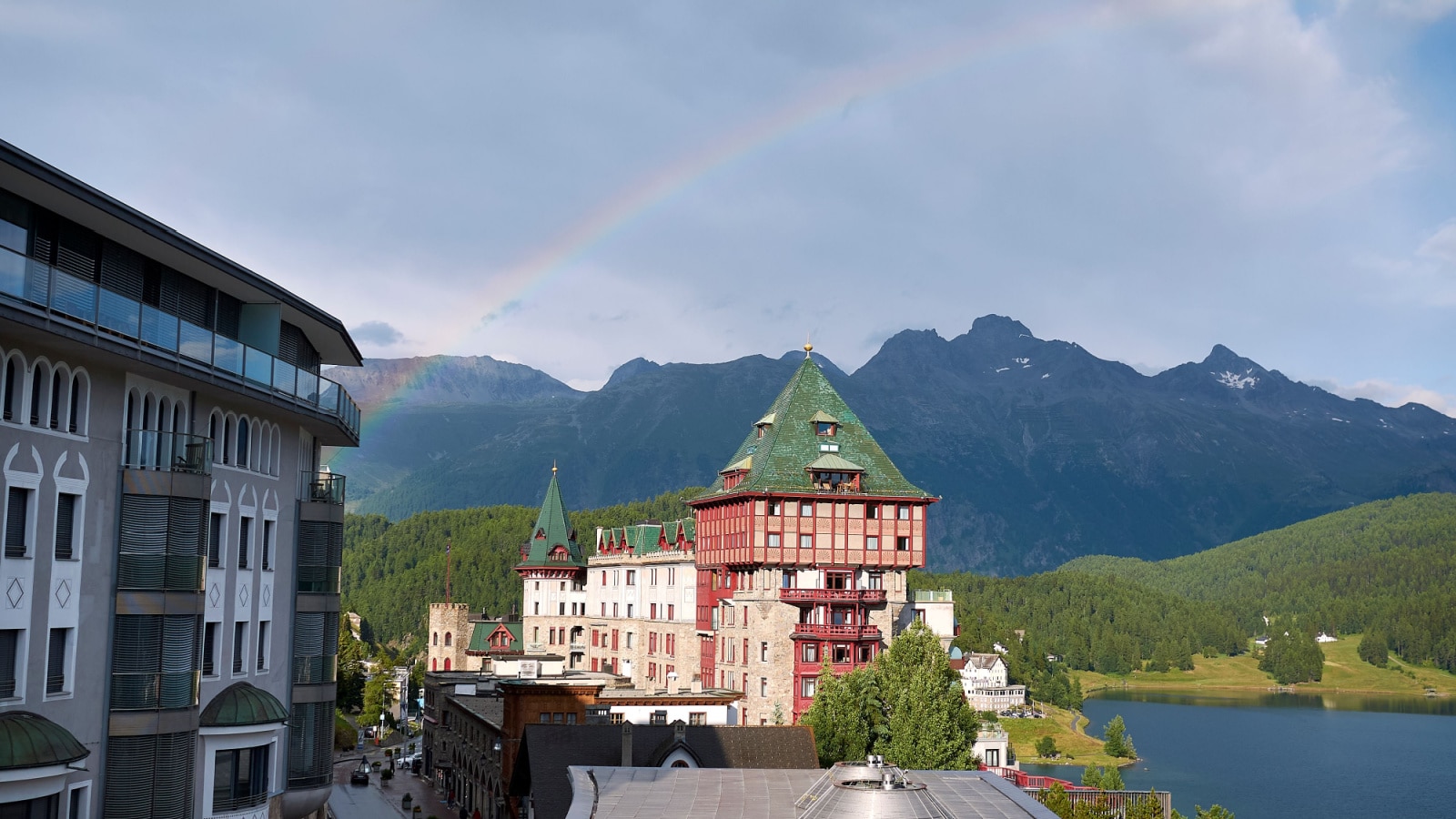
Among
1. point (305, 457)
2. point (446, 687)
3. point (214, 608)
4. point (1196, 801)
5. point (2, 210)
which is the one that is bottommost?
point (1196, 801)

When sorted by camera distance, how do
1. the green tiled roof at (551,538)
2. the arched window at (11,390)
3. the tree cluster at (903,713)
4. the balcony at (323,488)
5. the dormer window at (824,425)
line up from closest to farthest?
the arched window at (11,390)
the balcony at (323,488)
the tree cluster at (903,713)
the dormer window at (824,425)
the green tiled roof at (551,538)

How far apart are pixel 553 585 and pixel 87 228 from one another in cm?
10489

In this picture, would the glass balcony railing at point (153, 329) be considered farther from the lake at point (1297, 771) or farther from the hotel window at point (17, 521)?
the lake at point (1297, 771)

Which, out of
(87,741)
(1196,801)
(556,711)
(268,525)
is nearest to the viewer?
(87,741)

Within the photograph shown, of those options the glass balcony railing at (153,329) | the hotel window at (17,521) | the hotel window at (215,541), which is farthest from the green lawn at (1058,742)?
the hotel window at (17,521)

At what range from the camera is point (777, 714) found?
8494 centimetres

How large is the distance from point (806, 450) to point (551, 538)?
1944 inches

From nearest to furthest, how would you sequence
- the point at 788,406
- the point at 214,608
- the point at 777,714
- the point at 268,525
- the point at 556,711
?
the point at 214,608, the point at 268,525, the point at 556,711, the point at 777,714, the point at 788,406

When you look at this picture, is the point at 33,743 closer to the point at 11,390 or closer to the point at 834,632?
the point at 11,390

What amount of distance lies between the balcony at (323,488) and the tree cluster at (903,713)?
110ft

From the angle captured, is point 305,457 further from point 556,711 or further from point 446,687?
point 446,687

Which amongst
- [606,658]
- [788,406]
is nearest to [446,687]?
[606,658]

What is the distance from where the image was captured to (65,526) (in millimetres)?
→ 30141

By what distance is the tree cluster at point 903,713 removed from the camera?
70500mm
